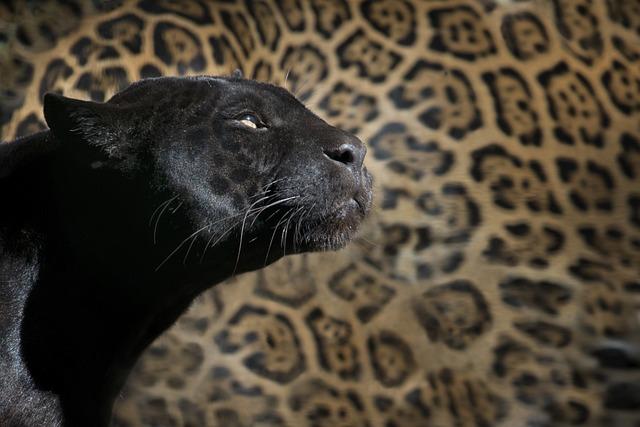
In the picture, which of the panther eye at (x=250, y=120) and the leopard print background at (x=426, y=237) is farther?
the leopard print background at (x=426, y=237)

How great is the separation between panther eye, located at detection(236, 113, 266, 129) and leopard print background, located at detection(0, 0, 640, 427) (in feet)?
3.93

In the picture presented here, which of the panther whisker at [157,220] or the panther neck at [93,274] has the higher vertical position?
the panther whisker at [157,220]

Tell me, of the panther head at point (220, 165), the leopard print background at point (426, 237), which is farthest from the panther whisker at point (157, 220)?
the leopard print background at point (426, 237)

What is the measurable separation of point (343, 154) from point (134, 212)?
44cm

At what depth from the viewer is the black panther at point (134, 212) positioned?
2594 mm

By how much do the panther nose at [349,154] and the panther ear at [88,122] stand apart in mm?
418

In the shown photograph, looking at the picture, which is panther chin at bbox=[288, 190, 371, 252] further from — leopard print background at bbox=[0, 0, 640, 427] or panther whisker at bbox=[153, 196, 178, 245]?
leopard print background at bbox=[0, 0, 640, 427]

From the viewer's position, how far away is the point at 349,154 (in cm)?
263

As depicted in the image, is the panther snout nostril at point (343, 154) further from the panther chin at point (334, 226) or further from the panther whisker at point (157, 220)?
the panther whisker at point (157, 220)

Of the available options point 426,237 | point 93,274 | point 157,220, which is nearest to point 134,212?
point 157,220

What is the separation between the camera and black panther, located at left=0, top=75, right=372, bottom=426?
8.51ft

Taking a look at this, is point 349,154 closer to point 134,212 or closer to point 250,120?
point 250,120

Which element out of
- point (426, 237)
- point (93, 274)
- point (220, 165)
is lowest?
point (426, 237)

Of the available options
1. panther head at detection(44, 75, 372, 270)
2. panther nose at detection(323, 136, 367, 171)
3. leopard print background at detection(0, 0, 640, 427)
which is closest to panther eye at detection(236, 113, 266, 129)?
panther head at detection(44, 75, 372, 270)
